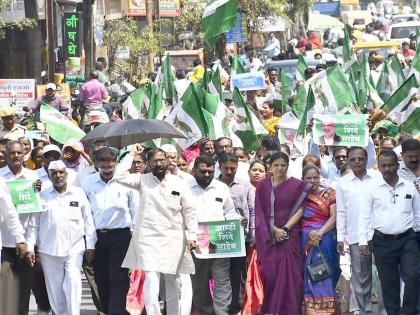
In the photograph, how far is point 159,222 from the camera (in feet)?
40.1

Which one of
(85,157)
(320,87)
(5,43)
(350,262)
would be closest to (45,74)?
(5,43)

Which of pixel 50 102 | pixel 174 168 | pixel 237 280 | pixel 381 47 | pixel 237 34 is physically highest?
pixel 237 34

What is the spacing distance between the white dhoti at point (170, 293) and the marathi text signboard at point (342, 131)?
2963 millimetres

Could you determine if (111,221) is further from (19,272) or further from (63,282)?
(19,272)

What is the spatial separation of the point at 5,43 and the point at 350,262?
25.6 metres

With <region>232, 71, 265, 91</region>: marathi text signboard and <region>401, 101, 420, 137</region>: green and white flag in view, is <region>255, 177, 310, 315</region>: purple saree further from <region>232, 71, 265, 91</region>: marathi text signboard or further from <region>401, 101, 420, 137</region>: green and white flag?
<region>232, 71, 265, 91</region>: marathi text signboard

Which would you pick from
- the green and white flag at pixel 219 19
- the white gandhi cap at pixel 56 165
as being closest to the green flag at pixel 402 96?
the green and white flag at pixel 219 19

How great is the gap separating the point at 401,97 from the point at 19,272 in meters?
5.88

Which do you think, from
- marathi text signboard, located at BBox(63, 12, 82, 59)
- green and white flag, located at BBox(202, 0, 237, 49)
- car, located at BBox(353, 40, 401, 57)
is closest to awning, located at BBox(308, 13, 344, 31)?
car, located at BBox(353, 40, 401, 57)

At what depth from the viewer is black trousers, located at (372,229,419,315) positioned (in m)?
12.1

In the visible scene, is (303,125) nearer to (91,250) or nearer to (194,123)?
(194,123)

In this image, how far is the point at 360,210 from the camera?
12.3 meters

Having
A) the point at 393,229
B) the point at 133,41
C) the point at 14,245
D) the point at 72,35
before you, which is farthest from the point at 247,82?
the point at 133,41

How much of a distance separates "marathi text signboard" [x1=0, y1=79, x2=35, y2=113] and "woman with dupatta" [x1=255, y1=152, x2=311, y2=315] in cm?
1351
